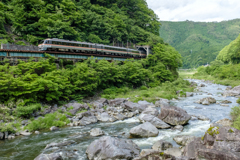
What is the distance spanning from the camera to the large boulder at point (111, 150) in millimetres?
8992

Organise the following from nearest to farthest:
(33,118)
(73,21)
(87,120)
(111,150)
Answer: (111,150), (33,118), (87,120), (73,21)

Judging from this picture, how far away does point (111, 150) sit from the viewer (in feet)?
30.1

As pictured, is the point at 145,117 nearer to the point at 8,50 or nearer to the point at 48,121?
the point at 48,121

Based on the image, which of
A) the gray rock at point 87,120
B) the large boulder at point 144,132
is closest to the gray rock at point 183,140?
the large boulder at point 144,132

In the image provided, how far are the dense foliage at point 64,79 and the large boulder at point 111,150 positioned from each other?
1109 centimetres

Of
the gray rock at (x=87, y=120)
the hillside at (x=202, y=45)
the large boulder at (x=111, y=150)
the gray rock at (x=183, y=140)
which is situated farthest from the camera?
the hillside at (x=202, y=45)

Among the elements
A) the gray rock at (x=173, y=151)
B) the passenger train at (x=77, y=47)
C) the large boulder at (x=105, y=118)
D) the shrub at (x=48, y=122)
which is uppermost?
the passenger train at (x=77, y=47)

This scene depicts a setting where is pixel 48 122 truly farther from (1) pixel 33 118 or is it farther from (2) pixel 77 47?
(2) pixel 77 47

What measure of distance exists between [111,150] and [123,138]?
3498 millimetres

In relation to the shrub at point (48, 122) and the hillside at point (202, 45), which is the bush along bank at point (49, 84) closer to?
the shrub at point (48, 122)

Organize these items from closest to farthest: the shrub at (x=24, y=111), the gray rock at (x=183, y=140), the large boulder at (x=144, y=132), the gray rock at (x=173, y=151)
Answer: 1. the gray rock at (x=173, y=151)
2. the gray rock at (x=183, y=140)
3. the large boulder at (x=144, y=132)
4. the shrub at (x=24, y=111)

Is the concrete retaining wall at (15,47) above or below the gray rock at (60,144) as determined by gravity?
above

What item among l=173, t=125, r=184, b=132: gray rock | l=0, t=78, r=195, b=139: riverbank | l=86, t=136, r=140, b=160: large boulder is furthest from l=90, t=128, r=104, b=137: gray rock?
l=173, t=125, r=184, b=132: gray rock

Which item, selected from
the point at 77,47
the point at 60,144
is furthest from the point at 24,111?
the point at 77,47
